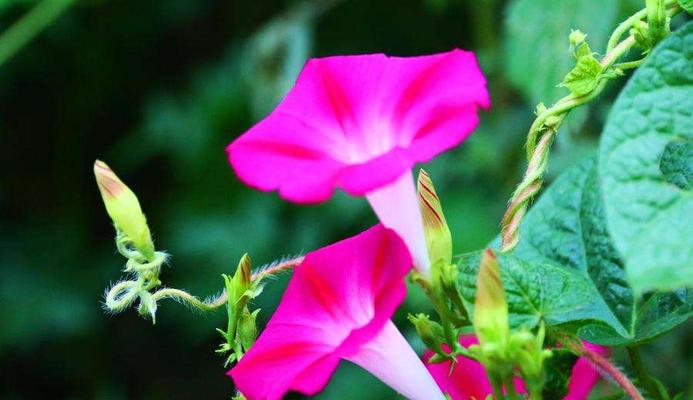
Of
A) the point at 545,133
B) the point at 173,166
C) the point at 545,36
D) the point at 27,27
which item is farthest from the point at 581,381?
the point at 173,166

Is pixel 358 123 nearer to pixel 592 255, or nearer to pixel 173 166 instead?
pixel 592 255

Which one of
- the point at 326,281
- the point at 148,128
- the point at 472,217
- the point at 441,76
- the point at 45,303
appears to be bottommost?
the point at 45,303

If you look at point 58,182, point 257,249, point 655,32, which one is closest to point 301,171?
point 655,32

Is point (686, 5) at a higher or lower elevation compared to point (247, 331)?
higher

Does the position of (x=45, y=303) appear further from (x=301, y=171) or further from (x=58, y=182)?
(x=301, y=171)

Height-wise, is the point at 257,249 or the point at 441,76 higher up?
the point at 441,76

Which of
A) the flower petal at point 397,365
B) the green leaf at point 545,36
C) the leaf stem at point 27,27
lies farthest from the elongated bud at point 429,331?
the leaf stem at point 27,27
